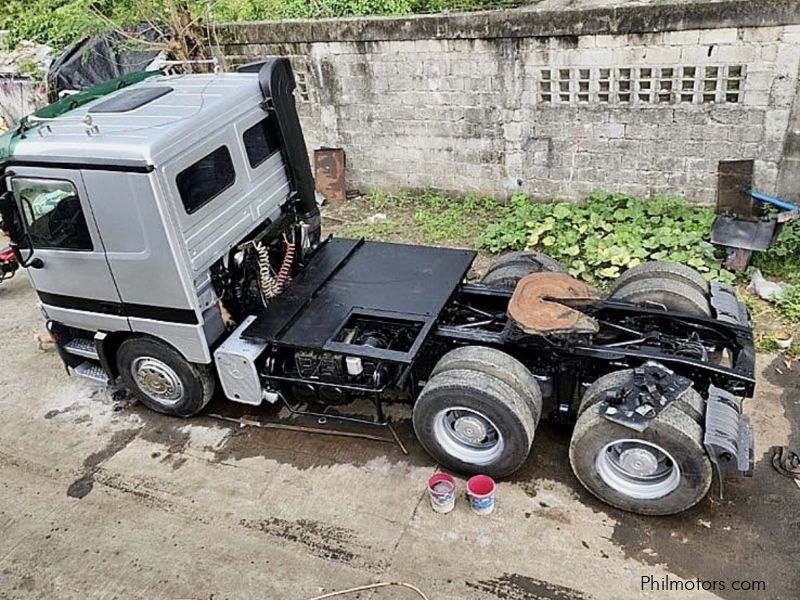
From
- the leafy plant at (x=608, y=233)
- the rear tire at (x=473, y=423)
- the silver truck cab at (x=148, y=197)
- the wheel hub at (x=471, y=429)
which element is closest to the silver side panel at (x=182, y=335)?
the silver truck cab at (x=148, y=197)

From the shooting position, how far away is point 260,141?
5.82 m

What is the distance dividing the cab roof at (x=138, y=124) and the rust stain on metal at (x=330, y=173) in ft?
12.0

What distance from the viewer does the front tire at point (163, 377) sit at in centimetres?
564

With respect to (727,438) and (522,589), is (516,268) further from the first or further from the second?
(522,589)

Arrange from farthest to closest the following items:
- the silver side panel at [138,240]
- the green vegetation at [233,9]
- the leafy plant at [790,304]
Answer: the green vegetation at [233,9]
the leafy plant at [790,304]
the silver side panel at [138,240]

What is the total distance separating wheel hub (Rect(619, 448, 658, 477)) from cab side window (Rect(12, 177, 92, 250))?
4157 millimetres

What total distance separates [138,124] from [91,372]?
2450mm

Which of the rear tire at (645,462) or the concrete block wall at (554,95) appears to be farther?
the concrete block wall at (554,95)

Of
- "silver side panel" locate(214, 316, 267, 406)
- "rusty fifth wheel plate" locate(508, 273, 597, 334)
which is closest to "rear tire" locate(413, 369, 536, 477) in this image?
"rusty fifth wheel plate" locate(508, 273, 597, 334)

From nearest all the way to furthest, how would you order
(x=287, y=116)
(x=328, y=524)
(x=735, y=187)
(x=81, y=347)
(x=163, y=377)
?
(x=328, y=524)
(x=163, y=377)
(x=287, y=116)
(x=81, y=347)
(x=735, y=187)

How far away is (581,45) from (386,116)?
2675mm

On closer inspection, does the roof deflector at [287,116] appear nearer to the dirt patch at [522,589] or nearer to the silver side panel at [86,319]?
the silver side panel at [86,319]

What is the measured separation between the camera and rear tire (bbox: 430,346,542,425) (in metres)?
4.80

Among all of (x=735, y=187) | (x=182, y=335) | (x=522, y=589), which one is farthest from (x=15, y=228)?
(x=735, y=187)
